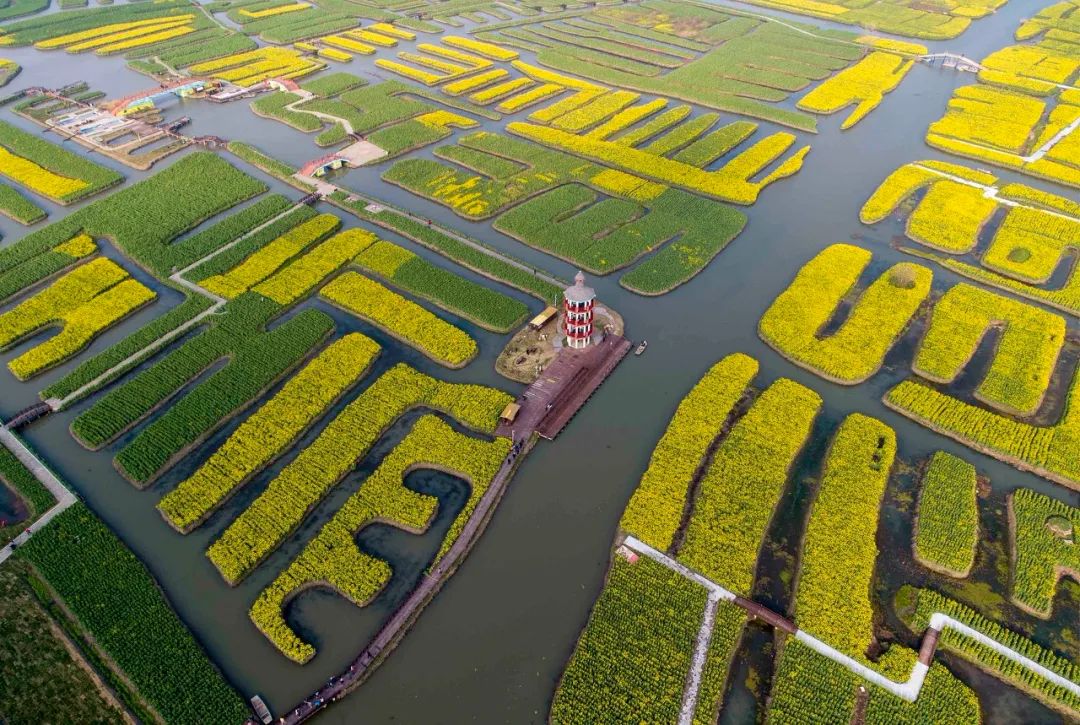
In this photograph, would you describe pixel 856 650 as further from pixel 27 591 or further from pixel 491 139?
pixel 491 139

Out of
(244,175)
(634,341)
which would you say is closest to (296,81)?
(244,175)

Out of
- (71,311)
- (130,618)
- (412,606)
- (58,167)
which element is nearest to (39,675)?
(130,618)

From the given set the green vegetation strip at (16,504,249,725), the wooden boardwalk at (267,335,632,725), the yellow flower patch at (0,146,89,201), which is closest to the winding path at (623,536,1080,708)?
the wooden boardwalk at (267,335,632,725)

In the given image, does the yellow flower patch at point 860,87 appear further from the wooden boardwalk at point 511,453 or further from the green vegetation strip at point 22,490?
the green vegetation strip at point 22,490

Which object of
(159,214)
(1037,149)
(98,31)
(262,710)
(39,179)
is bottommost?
(262,710)

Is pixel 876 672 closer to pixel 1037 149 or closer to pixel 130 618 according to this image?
pixel 130 618

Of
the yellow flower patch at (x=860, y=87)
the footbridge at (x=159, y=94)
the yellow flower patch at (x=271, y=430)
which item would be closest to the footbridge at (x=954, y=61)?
the yellow flower patch at (x=860, y=87)
